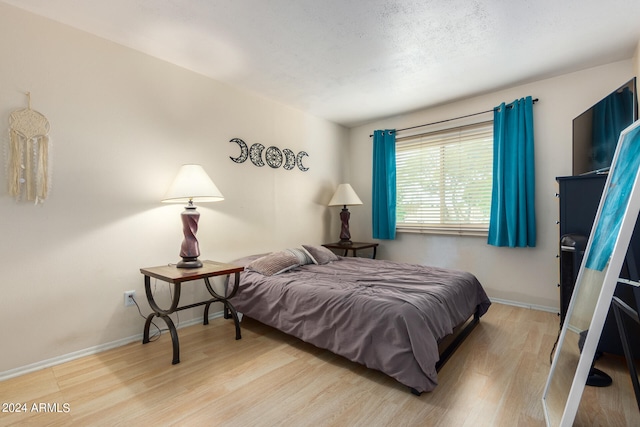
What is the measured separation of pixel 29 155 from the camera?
200 centimetres

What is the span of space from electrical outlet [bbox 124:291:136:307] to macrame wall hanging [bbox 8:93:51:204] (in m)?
0.90

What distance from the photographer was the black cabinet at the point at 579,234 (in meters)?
1.90

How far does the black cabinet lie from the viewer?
74.9 inches

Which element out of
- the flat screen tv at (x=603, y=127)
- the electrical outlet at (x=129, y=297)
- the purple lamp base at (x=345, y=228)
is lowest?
the electrical outlet at (x=129, y=297)

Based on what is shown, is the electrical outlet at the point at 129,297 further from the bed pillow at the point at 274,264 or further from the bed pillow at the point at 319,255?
the bed pillow at the point at 319,255

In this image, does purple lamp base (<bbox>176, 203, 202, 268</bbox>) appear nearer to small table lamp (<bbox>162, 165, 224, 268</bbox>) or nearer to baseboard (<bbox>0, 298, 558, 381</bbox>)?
small table lamp (<bbox>162, 165, 224, 268</bbox>)

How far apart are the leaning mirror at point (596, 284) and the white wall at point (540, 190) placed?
1.75 metres

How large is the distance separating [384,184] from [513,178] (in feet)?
4.93

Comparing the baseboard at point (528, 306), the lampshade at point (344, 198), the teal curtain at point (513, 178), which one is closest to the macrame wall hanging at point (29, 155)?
the lampshade at point (344, 198)

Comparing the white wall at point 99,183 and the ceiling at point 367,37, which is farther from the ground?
the ceiling at point 367,37

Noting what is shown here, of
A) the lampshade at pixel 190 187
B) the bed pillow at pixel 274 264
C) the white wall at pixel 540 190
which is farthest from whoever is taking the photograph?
the white wall at pixel 540 190

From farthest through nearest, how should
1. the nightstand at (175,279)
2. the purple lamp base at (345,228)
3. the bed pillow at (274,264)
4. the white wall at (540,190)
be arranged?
the purple lamp base at (345,228)
the white wall at (540,190)
the bed pillow at (274,264)
the nightstand at (175,279)

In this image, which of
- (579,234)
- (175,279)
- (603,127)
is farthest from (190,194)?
(603,127)

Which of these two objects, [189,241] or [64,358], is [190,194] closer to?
[189,241]
